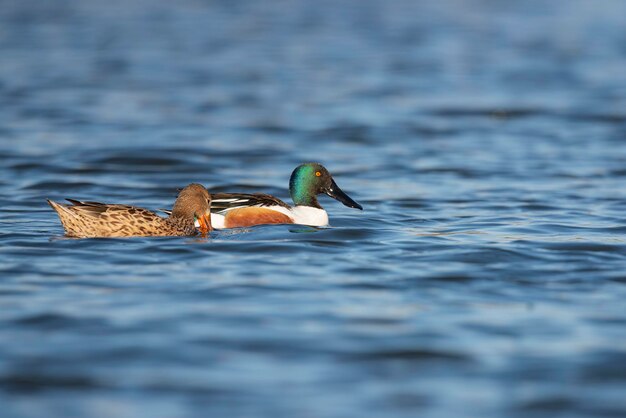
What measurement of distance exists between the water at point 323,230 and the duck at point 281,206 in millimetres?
289

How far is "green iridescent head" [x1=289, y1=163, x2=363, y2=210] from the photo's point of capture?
12305 mm

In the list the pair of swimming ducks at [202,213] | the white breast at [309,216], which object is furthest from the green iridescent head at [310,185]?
the white breast at [309,216]

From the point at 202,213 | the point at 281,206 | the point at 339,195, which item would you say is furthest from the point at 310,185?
the point at 202,213

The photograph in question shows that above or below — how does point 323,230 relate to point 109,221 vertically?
below

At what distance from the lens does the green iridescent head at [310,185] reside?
40.4 ft

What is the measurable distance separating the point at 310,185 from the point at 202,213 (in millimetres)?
1458

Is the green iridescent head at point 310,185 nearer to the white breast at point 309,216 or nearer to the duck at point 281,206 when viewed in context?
the duck at point 281,206

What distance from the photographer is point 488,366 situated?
7227 millimetres

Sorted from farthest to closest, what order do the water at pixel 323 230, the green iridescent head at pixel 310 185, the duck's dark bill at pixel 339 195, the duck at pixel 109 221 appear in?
the duck's dark bill at pixel 339 195 < the green iridescent head at pixel 310 185 < the duck at pixel 109 221 < the water at pixel 323 230

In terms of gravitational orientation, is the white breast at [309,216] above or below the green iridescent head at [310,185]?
below

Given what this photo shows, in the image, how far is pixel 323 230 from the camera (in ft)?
38.0

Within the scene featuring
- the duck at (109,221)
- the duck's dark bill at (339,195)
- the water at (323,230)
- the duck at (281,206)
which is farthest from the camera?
the duck's dark bill at (339,195)

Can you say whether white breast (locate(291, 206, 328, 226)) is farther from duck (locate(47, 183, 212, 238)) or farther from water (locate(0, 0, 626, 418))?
duck (locate(47, 183, 212, 238))

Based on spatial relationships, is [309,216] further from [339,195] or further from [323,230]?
[339,195]
